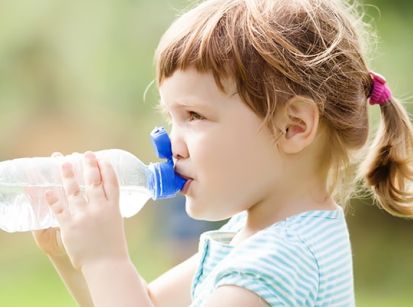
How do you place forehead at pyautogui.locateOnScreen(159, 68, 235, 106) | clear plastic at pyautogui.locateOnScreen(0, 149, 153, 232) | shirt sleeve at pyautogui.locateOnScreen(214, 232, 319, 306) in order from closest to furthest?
shirt sleeve at pyautogui.locateOnScreen(214, 232, 319, 306)
forehead at pyautogui.locateOnScreen(159, 68, 235, 106)
clear plastic at pyautogui.locateOnScreen(0, 149, 153, 232)

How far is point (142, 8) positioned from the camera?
171 inches

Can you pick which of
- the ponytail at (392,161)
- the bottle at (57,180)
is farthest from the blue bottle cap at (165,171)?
the ponytail at (392,161)

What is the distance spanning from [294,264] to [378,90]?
1.13 ft

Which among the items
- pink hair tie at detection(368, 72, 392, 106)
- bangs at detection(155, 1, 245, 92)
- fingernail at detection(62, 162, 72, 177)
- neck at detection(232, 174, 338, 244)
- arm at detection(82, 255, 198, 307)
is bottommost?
arm at detection(82, 255, 198, 307)

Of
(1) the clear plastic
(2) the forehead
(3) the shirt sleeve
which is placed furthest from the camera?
(1) the clear plastic

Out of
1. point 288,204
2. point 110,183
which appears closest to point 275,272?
point 288,204

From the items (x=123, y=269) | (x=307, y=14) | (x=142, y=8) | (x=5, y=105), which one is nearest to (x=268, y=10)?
(x=307, y=14)

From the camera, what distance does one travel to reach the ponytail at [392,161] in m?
1.51

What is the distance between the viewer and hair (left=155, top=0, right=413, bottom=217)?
1.32m

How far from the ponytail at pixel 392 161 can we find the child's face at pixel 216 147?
0.78 ft

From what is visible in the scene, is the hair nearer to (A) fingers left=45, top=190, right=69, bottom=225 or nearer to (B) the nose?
(B) the nose

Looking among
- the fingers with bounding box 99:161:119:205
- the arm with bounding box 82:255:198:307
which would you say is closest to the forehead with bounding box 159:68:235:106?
the fingers with bounding box 99:161:119:205

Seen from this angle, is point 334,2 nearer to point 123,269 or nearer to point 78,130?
point 123,269

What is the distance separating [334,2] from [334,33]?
10cm
